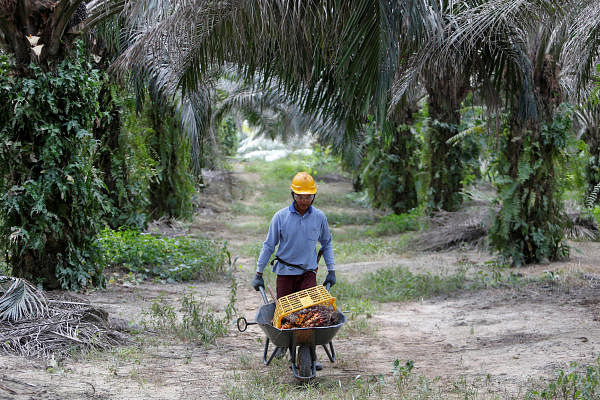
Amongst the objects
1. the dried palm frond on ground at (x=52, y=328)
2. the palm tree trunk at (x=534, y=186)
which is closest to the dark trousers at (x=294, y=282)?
the dried palm frond on ground at (x=52, y=328)

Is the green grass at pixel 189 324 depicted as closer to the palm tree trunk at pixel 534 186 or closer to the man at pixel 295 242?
the man at pixel 295 242

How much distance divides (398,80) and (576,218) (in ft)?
24.7

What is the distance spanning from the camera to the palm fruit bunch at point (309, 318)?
5496mm

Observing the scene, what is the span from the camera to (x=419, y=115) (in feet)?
61.2

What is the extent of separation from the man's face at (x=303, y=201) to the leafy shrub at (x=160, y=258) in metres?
5.18

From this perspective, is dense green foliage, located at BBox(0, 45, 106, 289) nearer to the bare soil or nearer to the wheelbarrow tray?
the bare soil

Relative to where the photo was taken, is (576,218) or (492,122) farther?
(576,218)

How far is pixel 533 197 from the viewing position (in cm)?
1077

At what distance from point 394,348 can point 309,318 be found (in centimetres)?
190

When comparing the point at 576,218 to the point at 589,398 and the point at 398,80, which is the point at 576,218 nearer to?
the point at 398,80

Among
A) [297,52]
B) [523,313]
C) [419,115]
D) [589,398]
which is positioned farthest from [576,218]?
[589,398]

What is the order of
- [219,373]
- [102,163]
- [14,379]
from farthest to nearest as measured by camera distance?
[102,163] → [219,373] → [14,379]

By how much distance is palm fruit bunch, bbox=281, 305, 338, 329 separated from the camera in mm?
5496

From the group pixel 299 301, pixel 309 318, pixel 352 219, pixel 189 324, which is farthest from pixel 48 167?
pixel 352 219
